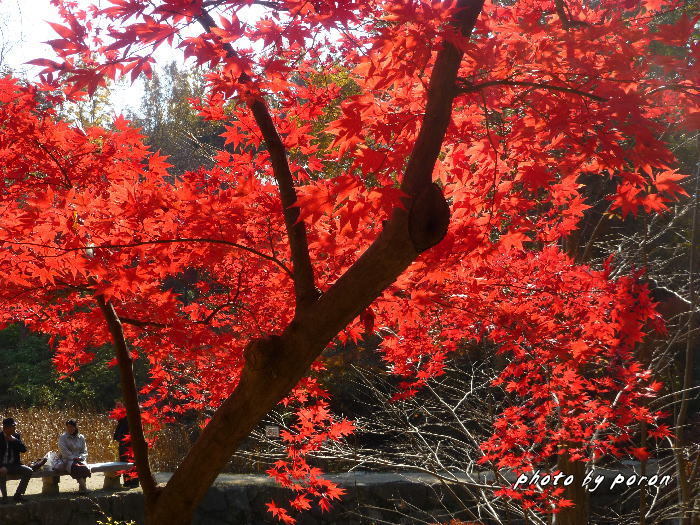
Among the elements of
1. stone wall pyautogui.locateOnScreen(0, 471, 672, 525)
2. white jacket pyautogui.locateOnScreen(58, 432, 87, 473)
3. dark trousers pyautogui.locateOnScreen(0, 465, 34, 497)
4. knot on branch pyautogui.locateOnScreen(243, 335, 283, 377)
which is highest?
knot on branch pyautogui.locateOnScreen(243, 335, 283, 377)

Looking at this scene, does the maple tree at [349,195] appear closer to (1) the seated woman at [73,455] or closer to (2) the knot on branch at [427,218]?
(2) the knot on branch at [427,218]

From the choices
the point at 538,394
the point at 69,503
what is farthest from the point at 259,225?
the point at 69,503

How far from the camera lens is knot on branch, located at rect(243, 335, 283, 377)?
276cm

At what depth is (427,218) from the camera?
2588 millimetres

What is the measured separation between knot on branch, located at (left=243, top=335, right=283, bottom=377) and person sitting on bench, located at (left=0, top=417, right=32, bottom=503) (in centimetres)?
573

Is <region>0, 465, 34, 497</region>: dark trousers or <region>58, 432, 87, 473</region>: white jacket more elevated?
<region>58, 432, 87, 473</region>: white jacket

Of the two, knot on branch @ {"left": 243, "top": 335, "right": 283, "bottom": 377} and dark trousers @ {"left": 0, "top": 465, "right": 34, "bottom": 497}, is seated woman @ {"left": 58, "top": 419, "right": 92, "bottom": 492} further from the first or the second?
knot on branch @ {"left": 243, "top": 335, "right": 283, "bottom": 377}

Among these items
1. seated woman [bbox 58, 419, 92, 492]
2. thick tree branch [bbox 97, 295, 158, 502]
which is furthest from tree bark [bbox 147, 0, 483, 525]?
seated woman [bbox 58, 419, 92, 492]

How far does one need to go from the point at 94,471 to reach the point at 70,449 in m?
0.38

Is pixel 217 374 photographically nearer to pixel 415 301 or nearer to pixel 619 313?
pixel 415 301

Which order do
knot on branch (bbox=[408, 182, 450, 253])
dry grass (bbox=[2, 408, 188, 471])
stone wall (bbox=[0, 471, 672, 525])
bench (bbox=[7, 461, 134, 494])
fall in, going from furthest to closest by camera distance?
dry grass (bbox=[2, 408, 188, 471])
bench (bbox=[7, 461, 134, 494])
stone wall (bbox=[0, 471, 672, 525])
knot on branch (bbox=[408, 182, 450, 253])

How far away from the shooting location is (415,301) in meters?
3.85

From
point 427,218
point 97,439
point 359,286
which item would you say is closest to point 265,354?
point 359,286

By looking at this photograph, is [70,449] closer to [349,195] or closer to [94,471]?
[94,471]
